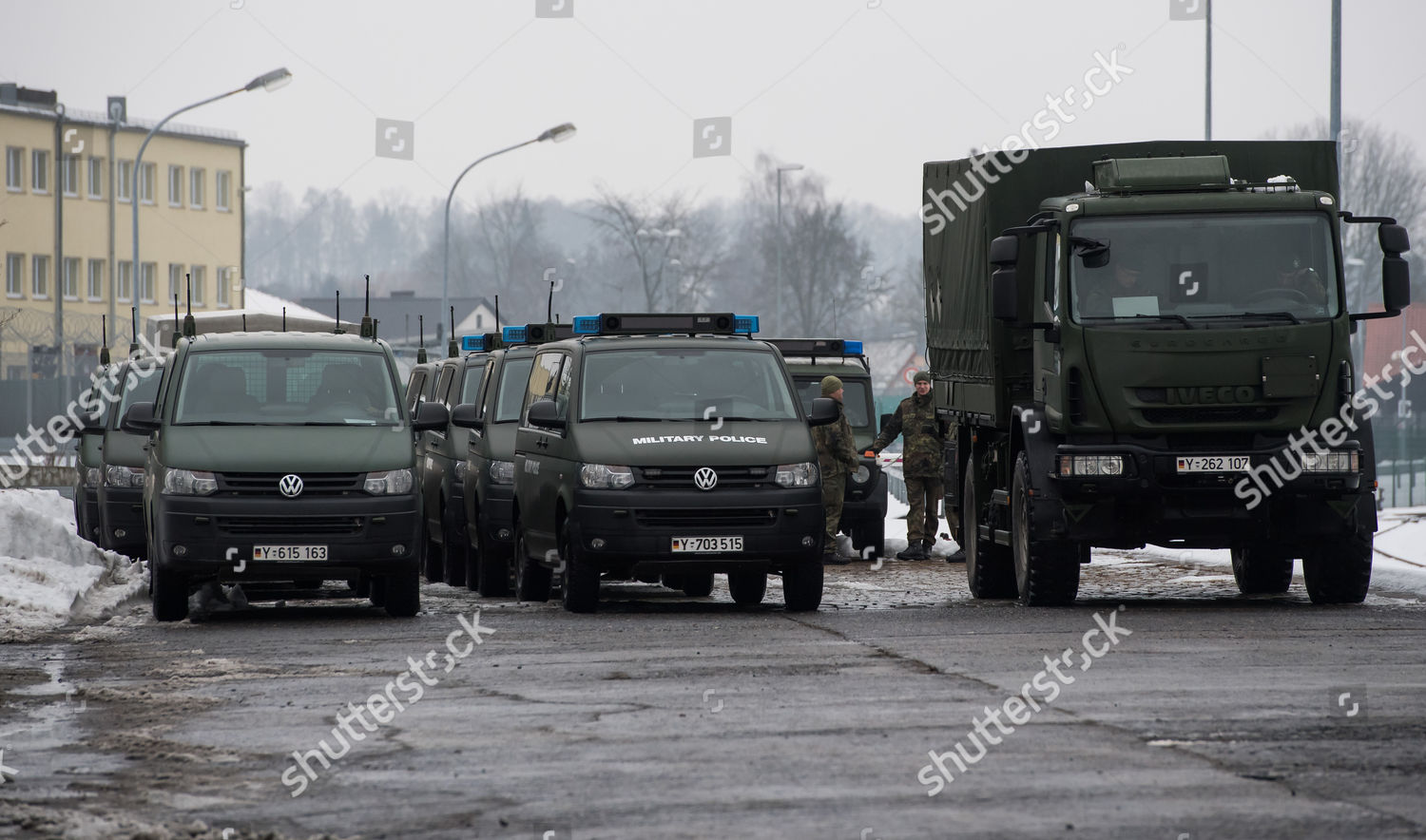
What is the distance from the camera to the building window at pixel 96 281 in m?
75.1

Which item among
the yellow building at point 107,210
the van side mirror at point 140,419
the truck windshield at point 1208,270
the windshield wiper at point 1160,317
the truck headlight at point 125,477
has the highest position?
the yellow building at point 107,210

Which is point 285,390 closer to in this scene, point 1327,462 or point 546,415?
point 546,415

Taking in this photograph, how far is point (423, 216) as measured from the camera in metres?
161

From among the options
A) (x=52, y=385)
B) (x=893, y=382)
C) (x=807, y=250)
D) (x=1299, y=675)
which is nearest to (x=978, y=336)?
(x=1299, y=675)

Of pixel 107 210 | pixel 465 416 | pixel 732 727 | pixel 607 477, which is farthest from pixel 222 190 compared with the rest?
pixel 732 727

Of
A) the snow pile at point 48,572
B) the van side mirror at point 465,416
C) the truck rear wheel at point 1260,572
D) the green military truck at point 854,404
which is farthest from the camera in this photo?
the green military truck at point 854,404

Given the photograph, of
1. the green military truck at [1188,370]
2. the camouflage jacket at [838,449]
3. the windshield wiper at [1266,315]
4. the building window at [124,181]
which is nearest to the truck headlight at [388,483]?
the green military truck at [1188,370]

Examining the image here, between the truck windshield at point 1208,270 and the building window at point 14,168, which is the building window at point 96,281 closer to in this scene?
the building window at point 14,168

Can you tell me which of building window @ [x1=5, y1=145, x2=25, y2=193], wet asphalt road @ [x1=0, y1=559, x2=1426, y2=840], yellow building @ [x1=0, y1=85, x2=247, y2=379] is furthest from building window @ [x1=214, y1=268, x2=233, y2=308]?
wet asphalt road @ [x1=0, y1=559, x2=1426, y2=840]

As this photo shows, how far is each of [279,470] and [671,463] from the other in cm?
256

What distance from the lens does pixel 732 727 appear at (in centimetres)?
897

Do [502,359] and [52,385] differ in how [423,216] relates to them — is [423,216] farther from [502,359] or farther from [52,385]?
[502,359]

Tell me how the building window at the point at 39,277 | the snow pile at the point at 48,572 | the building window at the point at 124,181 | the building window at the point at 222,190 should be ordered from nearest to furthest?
1. the snow pile at the point at 48,572
2. the building window at the point at 39,277
3. the building window at the point at 124,181
4. the building window at the point at 222,190

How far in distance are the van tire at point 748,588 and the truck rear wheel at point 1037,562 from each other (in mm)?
1953
